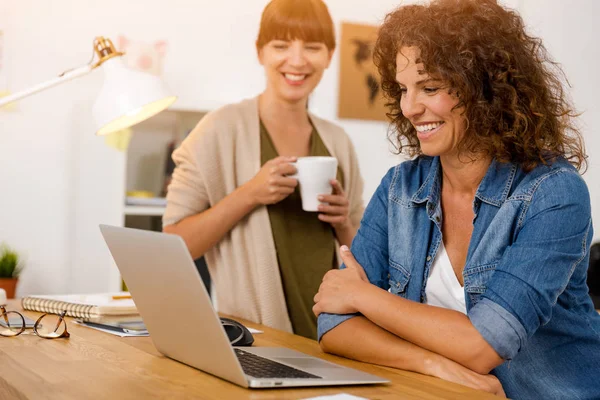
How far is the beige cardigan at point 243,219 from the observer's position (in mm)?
2027

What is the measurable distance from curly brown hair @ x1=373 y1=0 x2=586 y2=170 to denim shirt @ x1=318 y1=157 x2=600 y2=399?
0.05 metres

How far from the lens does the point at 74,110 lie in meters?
3.79

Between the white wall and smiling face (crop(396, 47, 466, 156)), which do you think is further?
the white wall

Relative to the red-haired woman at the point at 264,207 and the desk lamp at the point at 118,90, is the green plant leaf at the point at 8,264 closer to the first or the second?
the red-haired woman at the point at 264,207

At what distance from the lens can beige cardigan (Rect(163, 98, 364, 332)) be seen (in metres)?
2.03

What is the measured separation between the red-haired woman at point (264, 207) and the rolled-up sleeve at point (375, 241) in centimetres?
24

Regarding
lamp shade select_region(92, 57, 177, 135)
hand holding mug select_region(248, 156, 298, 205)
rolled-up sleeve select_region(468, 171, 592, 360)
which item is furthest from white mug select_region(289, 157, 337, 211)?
rolled-up sleeve select_region(468, 171, 592, 360)

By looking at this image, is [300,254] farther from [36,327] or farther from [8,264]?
→ [8,264]

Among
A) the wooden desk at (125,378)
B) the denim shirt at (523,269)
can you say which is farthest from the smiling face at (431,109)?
the wooden desk at (125,378)

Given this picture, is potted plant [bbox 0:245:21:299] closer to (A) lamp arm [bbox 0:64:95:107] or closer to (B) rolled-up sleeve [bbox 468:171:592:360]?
(A) lamp arm [bbox 0:64:95:107]

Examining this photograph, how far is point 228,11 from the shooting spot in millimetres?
4098

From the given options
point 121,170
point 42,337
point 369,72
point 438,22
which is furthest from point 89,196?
point 438,22

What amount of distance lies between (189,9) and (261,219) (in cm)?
225

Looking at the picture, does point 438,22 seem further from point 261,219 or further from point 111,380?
point 111,380
